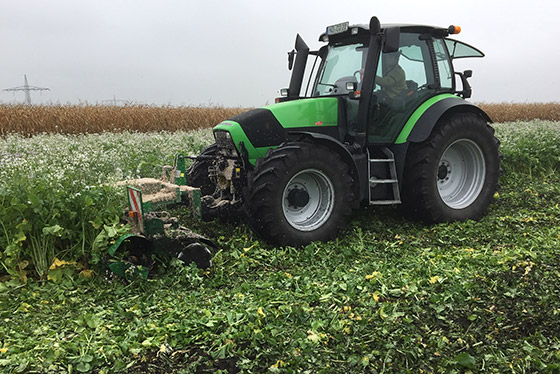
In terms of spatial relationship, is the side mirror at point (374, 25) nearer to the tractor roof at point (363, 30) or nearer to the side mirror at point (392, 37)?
the side mirror at point (392, 37)

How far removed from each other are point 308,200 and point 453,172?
8.53 feet

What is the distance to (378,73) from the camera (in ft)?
19.6

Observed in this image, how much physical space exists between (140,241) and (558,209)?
602 centimetres

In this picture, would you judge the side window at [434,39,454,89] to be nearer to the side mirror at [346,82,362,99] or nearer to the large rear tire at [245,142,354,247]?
the side mirror at [346,82,362,99]

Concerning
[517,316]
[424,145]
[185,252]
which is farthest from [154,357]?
[424,145]

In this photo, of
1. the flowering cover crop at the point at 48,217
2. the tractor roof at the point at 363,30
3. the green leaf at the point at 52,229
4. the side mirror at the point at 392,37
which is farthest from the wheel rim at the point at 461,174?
the green leaf at the point at 52,229

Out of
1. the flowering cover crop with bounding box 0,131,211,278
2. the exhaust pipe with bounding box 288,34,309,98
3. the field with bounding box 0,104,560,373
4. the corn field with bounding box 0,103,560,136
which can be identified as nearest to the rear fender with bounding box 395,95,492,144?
the field with bounding box 0,104,560,373

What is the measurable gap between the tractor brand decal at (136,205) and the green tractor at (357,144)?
3.28 feet

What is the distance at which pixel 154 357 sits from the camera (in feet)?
10.2

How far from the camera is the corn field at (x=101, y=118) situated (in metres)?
15.6

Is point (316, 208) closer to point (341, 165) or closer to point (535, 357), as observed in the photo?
point (341, 165)

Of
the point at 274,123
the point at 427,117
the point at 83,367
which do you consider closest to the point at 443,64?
the point at 427,117

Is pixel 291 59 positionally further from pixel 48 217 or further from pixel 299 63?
pixel 48 217

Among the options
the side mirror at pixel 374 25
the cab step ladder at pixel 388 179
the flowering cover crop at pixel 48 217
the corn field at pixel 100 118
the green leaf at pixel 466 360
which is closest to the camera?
the green leaf at pixel 466 360
